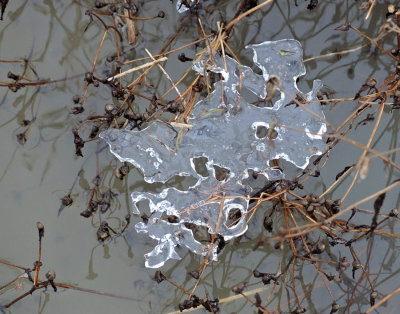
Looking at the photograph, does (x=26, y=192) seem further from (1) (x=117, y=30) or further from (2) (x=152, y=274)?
(1) (x=117, y=30)

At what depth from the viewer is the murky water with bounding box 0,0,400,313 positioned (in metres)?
1.89

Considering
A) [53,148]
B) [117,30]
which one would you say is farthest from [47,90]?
[117,30]

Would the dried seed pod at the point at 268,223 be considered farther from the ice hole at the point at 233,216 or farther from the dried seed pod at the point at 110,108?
the dried seed pod at the point at 110,108

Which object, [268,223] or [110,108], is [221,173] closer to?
[268,223]

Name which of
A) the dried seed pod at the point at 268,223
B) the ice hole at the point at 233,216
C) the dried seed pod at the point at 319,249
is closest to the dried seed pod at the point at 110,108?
the ice hole at the point at 233,216

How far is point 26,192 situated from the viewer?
1911 mm

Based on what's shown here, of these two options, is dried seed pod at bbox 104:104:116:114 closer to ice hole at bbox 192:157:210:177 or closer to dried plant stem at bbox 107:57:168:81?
dried plant stem at bbox 107:57:168:81

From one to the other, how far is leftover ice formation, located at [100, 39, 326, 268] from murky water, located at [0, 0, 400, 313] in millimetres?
114

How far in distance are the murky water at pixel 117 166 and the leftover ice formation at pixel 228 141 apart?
0.11 m

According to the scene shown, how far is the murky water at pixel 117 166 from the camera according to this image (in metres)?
1.89

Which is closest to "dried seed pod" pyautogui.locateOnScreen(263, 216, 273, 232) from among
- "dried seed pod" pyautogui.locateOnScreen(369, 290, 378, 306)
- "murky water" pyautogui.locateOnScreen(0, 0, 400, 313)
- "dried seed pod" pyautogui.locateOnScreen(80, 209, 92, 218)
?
"murky water" pyautogui.locateOnScreen(0, 0, 400, 313)

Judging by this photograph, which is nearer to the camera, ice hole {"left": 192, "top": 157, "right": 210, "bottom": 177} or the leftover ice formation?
the leftover ice formation

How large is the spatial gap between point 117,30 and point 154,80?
0.78ft

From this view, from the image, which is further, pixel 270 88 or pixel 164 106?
pixel 164 106
